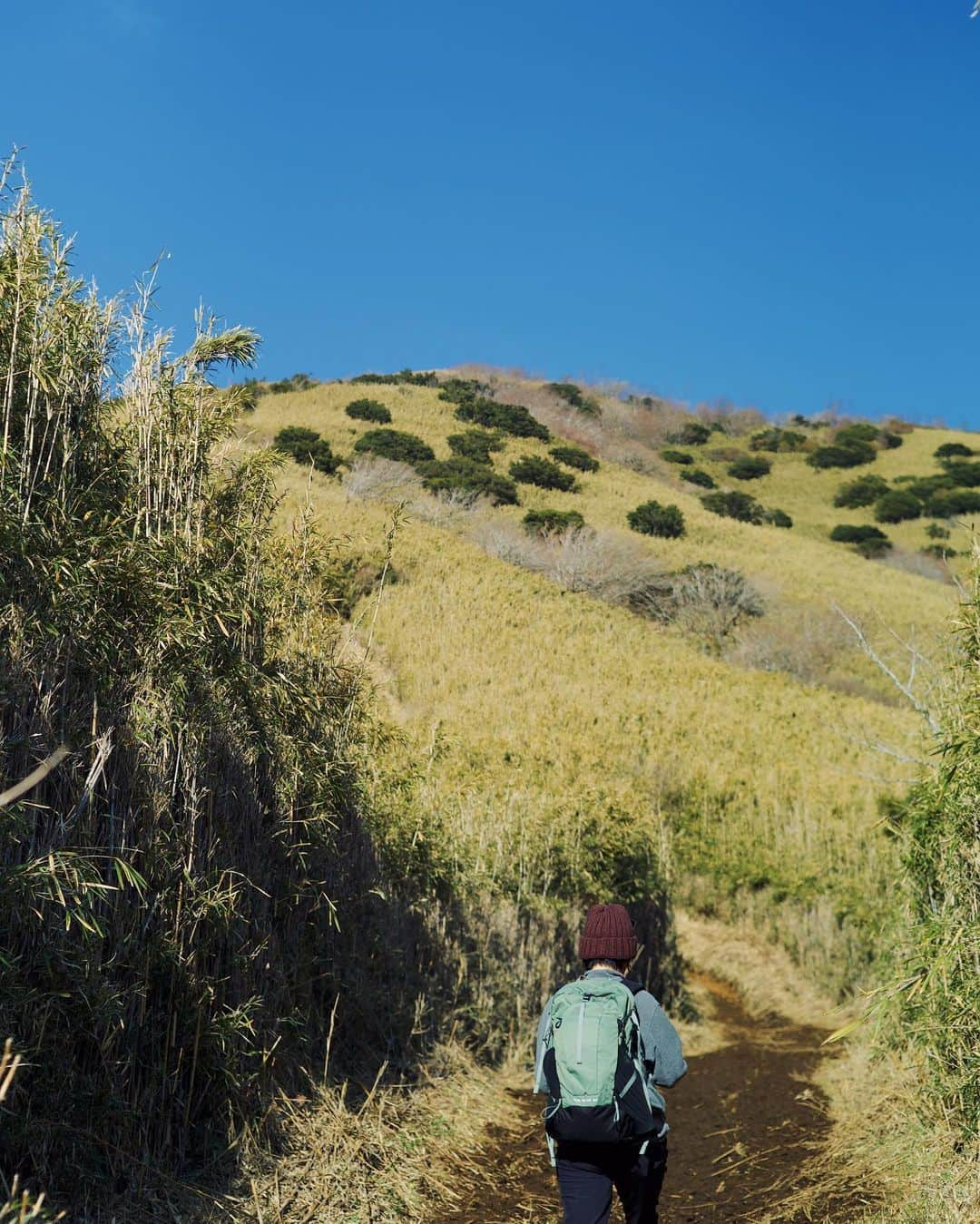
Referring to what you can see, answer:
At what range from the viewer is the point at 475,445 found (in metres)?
48.6

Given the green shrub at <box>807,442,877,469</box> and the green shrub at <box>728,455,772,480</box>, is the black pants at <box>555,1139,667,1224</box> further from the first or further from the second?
the green shrub at <box>807,442,877,469</box>

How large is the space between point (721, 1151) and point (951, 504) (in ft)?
186

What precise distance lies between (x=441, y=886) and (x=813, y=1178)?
278cm

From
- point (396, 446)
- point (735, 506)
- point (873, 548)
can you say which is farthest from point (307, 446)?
point (873, 548)

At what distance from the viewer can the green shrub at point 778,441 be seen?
74.4 m

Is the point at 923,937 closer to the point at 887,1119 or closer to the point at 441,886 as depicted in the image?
the point at 887,1119

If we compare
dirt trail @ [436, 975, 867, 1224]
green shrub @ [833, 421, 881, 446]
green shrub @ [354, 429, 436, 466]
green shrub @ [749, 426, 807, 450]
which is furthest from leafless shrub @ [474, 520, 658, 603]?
green shrub @ [833, 421, 881, 446]

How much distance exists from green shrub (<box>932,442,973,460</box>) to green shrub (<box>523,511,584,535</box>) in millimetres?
39265

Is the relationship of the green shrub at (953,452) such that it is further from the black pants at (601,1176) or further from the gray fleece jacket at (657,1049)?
the black pants at (601,1176)

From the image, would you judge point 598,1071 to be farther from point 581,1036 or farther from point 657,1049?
point 657,1049

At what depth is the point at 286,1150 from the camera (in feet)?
17.3

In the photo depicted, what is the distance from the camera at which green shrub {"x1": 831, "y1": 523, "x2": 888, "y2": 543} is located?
5550 cm

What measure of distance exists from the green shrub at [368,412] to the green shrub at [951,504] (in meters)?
27.7

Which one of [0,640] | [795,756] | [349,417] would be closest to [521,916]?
[0,640]
